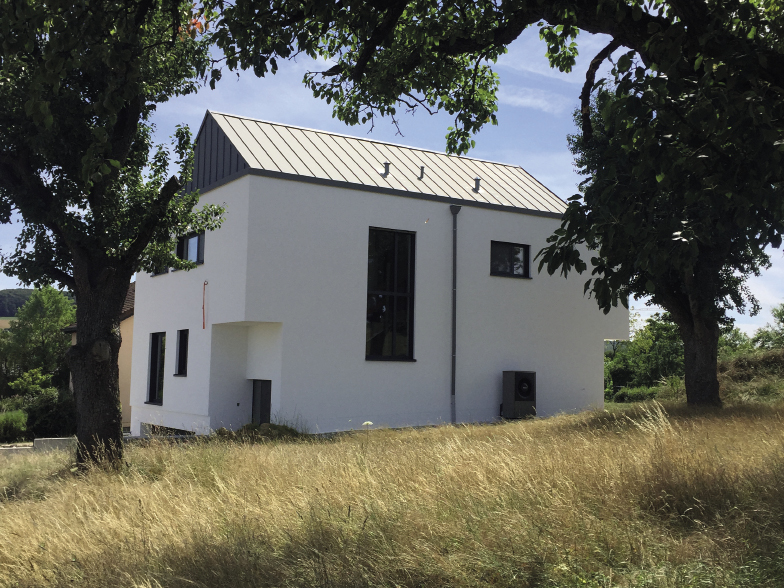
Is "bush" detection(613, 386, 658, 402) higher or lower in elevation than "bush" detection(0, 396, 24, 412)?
higher

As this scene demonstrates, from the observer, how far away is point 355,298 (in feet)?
56.1

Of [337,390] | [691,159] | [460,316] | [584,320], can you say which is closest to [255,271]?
[337,390]

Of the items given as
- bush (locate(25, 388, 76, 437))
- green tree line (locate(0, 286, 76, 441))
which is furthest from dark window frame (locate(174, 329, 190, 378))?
green tree line (locate(0, 286, 76, 441))

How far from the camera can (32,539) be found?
5.83 metres

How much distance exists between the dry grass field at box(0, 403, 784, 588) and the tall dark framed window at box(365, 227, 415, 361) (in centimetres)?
984

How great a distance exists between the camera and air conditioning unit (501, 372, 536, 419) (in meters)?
18.6

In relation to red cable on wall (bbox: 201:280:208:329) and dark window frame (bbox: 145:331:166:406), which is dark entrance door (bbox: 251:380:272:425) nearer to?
red cable on wall (bbox: 201:280:208:329)

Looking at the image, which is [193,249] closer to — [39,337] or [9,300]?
[39,337]

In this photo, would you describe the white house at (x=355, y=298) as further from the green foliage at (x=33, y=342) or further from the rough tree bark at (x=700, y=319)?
the green foliage at (x=33, y=342)

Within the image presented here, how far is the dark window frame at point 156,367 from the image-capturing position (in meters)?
21.0

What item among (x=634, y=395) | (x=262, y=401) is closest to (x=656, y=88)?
(x=262, y=401)

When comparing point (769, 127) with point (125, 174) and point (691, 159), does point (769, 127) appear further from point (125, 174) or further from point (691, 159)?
point (125, 174)

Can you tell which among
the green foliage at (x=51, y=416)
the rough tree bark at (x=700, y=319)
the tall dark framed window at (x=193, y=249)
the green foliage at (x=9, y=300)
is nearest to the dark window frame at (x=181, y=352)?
the tall dark framed window at (x=193, y=249)

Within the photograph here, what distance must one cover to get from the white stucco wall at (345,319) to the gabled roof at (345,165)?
29 centimetres
